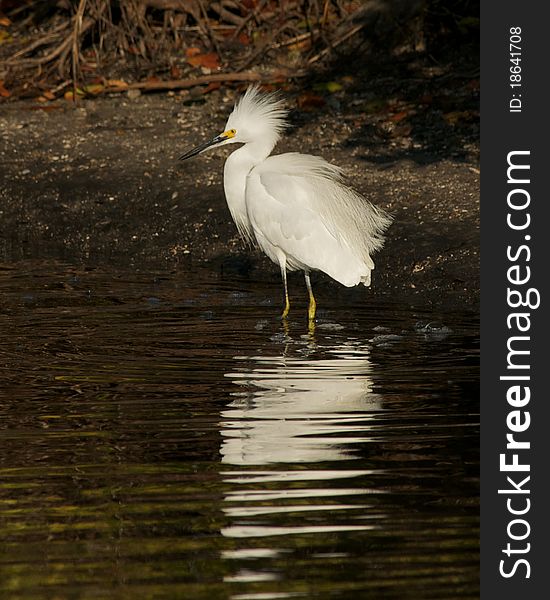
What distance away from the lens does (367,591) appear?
4.28m

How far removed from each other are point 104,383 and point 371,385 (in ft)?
4.59

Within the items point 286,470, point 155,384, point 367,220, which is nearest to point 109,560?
point 286,470

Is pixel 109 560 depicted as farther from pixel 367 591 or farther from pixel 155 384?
pixel 155 384

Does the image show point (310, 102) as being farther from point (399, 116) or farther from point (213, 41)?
point (213, 41)

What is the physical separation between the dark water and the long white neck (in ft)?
3.42

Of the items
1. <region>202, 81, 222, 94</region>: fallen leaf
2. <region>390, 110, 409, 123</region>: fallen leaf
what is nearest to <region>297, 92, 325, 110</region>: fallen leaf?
<region>390, 110, 409, 123</region>: fallen leaf

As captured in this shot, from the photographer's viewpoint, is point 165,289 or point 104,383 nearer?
point 104,383

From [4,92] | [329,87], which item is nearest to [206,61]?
[329,87]

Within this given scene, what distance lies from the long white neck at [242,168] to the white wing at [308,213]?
0.74 feet

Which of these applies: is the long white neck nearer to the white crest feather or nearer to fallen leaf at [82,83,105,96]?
the white crest feather

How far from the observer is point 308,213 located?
9773 millimetres

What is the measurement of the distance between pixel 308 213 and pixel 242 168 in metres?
0.76

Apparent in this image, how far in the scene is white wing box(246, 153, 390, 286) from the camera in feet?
31.9

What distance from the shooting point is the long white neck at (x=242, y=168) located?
10.2 metres
